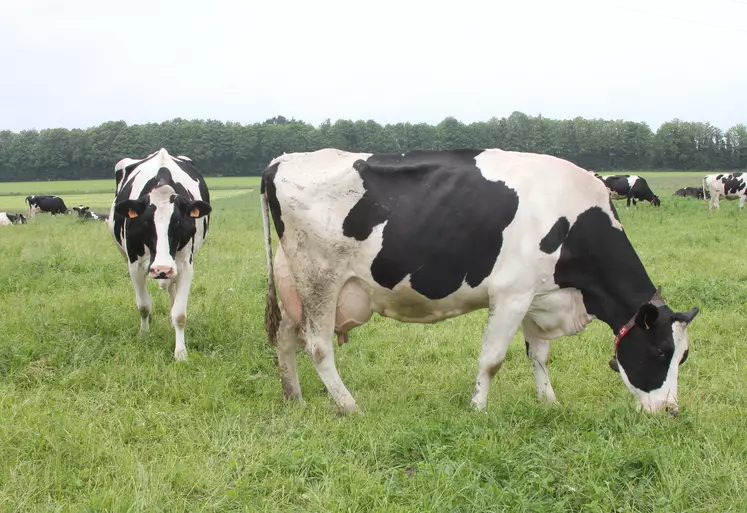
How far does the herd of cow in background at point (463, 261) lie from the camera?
15.4 feet

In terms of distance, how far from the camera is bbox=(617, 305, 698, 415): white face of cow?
4.50 metres

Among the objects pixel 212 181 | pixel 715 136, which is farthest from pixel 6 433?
pixel 715 136

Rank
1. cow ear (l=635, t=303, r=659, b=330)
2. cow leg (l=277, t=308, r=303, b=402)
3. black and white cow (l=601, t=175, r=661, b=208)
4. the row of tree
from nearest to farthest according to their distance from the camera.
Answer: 1. cow ear (l=635, t=303, r=659, b=330)
2. cow leg (l=277, t=308, r=303, b=402)
3. black and white cow (l=601, t=175, r=661, b=208)
4. the row of tree

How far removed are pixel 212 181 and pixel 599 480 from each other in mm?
61517

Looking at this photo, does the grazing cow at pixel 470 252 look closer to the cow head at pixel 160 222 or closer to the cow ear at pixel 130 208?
the cow head at pixel 160 222

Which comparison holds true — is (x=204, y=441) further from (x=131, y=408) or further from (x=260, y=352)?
(x=260, y=352)

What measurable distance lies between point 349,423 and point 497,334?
4.45ft

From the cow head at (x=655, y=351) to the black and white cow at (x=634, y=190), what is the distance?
24.1 meters

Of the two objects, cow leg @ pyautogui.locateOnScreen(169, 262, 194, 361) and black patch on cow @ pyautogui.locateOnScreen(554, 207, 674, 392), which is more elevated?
black patch on cow @ pyautogui.locateOnScreen(554, 207, 674, 392)

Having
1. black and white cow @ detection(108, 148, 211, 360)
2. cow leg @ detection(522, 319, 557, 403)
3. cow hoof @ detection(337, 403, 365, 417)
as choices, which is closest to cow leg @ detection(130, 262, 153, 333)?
black and white cow @ detection(108, 148, 211, 360)

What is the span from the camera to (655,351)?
4578 mm

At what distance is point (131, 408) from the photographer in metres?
4.84

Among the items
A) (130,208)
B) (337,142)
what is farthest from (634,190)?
(337,142)

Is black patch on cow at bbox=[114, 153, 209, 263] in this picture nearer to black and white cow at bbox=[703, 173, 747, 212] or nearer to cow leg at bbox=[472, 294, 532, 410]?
cow leg at bbox=[472, 294, 532, 410]
